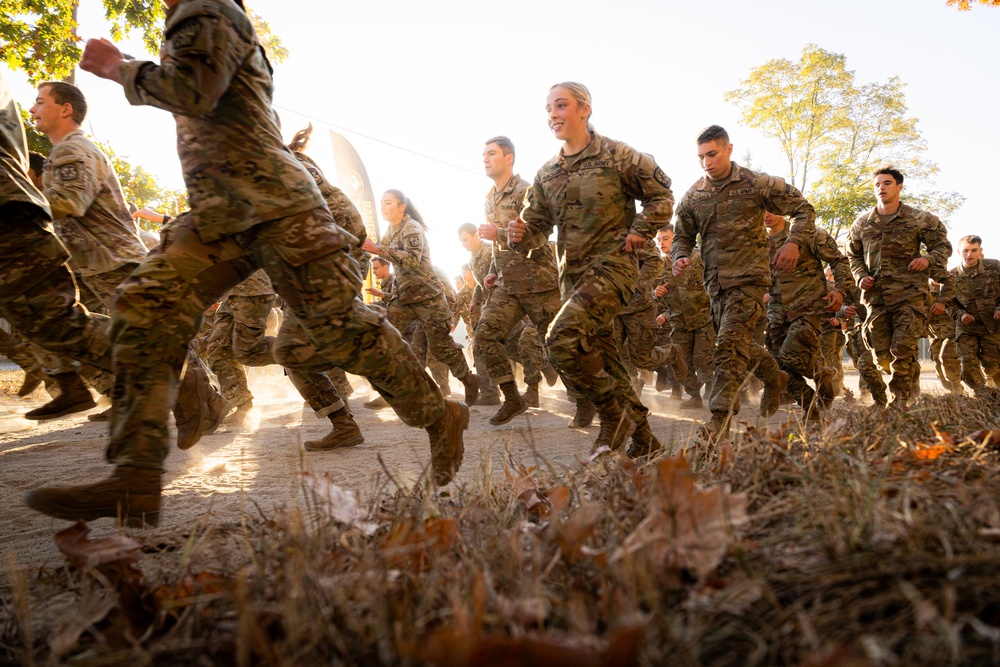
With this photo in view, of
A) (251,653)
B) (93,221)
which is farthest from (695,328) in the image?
Result: (251,653)

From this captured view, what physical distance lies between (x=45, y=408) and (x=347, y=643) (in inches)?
148

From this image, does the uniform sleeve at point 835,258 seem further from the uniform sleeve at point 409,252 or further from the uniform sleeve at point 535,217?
the uniform sleeve at point 409,252

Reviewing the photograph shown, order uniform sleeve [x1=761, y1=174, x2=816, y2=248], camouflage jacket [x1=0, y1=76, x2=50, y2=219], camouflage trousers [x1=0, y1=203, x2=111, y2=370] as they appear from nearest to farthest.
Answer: camouflage jacket [x1=0, y1=76, x2=50, y2=219] < camouflage trousers [x1=0, y1=203, x2=111, y2=370] < uniform sleeve [x1=761, y1=174, x2=816, y2=248]

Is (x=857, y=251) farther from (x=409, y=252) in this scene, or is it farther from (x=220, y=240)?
(x=220, y=240)

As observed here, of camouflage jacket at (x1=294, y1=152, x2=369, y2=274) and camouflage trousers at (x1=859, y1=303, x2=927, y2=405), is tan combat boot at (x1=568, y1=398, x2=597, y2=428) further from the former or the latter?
camouflage trousers at (x1=859, y1=303, x2=927, y2=405)

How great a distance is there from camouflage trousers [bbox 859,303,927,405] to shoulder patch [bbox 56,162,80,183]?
6974 millimetres

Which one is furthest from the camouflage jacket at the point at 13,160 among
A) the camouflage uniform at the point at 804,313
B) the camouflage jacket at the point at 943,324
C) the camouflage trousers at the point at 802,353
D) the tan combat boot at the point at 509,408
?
the camouflage jacket at the point at 943,324

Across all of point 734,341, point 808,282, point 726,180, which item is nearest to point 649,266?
point 734,341

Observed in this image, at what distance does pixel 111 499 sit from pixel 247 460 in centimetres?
183

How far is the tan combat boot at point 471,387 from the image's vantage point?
7.68 m

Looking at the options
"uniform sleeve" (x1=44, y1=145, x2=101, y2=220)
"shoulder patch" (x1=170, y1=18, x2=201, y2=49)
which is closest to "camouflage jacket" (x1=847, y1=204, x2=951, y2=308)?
"shoulder patch" (x1=170, y1=18, x2=201, y2=49)

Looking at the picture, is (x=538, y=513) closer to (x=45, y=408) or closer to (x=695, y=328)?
(x=45, y=408)

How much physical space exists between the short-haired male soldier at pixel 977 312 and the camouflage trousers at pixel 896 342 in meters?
2.63

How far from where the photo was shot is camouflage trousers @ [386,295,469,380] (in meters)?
7.35
